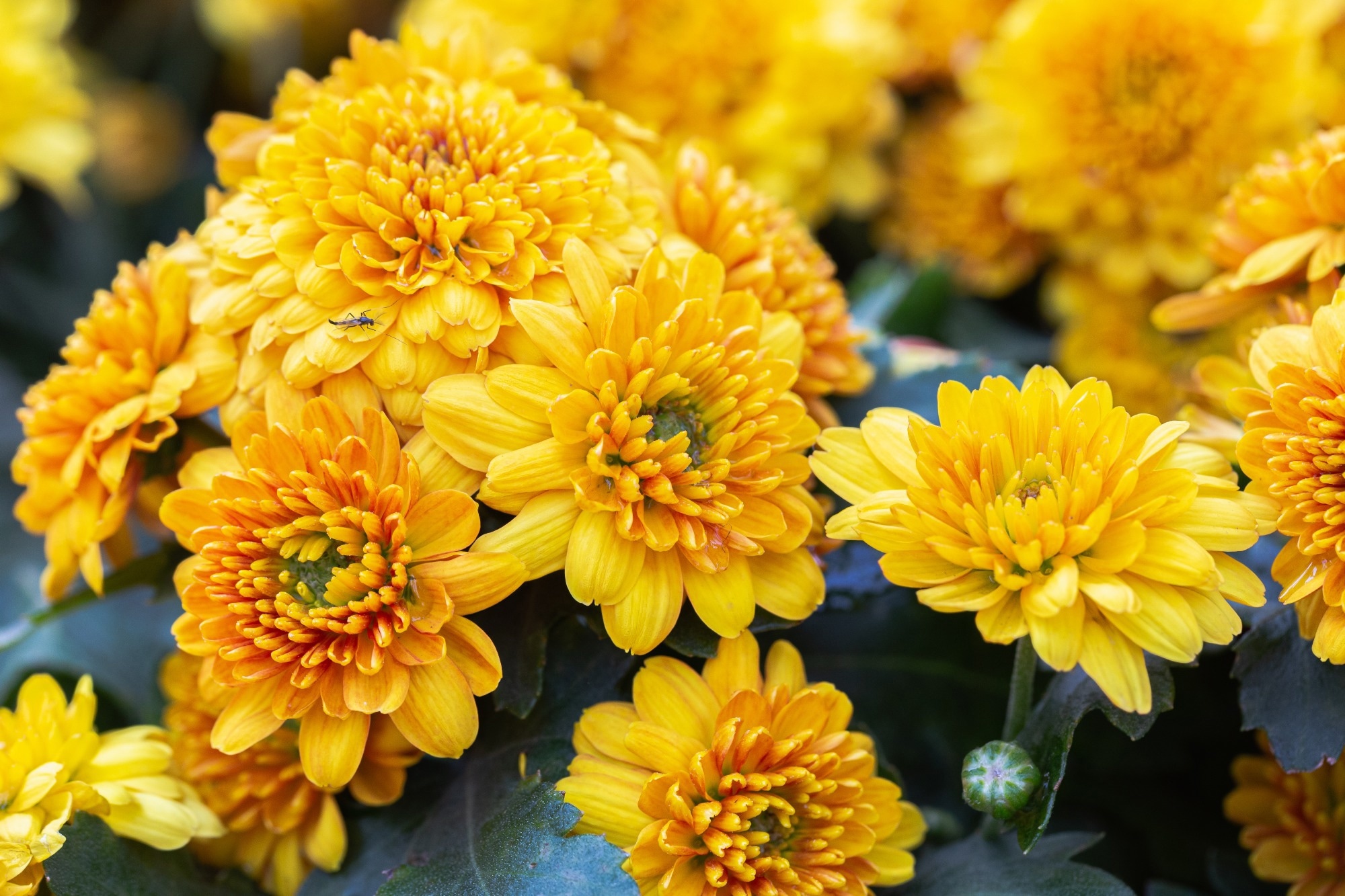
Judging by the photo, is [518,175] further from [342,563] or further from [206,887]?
[206,887]

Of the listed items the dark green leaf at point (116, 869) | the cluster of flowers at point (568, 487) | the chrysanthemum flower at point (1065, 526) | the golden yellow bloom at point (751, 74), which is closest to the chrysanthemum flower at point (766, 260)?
the cluster of flowers at point (568, 487)

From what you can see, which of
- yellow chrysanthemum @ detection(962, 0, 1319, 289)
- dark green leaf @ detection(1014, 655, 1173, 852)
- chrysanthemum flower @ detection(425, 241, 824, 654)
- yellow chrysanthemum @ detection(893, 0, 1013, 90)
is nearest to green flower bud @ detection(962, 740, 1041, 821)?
dark green leaf @ detection(1014, 655, 1173, 852)

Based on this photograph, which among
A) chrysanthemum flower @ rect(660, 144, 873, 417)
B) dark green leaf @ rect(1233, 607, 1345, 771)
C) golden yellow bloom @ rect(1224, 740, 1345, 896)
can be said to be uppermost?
chrysanthemum flower @ rect(660, 144, 873, 417)

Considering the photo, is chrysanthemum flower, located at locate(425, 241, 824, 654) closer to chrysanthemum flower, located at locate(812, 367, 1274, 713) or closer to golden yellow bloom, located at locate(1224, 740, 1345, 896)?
chrysanthemum flower, located at locate(812, 367, 1274, 713)

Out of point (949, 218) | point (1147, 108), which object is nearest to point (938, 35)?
point (949, 218)

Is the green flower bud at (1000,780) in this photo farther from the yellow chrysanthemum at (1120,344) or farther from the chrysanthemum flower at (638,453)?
the yellow chrysanthemum at (1120,344)

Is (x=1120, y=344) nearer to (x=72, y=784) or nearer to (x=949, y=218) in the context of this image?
Result: (x=949, y=218)

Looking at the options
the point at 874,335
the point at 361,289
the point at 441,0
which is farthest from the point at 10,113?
the point at 874,335
